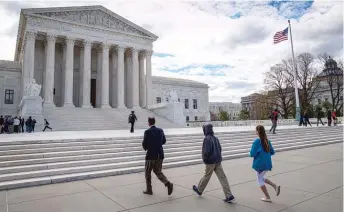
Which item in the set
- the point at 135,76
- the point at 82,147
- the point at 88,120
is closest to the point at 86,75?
the point at 135,76

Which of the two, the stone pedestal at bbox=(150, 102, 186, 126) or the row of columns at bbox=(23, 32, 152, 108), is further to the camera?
the row of columns at bbox=(23, 32, 152, 108)

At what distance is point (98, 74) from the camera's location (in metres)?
36.2

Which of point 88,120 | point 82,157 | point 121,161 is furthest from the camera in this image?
point 88,120

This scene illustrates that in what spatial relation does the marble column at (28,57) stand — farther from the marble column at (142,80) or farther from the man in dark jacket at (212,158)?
the man in dark jacket at (212,158)

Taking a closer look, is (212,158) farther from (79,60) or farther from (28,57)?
(79,60)

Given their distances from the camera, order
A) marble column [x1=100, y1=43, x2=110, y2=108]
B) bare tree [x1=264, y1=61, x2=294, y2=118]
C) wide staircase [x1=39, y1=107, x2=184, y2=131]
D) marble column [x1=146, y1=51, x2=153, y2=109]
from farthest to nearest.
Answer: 1. bare tree [x1=264, y1=61, x2=294, y2=118]
2. marble column [x1=146, y1=51, x2=153, y2=109]
3. marble column [x1=100, y1=43, x2=110, y2=108]
4. wide staircase [x1=39, y1=107, x2=184, y2=131]

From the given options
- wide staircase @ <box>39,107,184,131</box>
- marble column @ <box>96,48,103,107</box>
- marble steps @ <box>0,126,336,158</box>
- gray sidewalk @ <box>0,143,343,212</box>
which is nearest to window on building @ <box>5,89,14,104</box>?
marble column @ <box>96,48,103,107</box>

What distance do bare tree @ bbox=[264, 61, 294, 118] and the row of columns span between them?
22947 mm

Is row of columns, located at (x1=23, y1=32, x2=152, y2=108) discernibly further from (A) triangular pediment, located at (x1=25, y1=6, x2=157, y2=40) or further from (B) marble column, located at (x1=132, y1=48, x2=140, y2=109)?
(A) triangular pediment, located at (x1=25, y1=6, x2=157, y2=40)

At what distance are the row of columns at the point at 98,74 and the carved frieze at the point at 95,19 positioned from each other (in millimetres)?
2919

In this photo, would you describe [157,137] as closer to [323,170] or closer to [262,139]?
[262,139]

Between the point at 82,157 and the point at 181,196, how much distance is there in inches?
197

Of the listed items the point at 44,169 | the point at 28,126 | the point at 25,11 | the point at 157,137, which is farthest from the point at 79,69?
the point at 157,137

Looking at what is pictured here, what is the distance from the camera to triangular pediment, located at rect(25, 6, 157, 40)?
104ft
